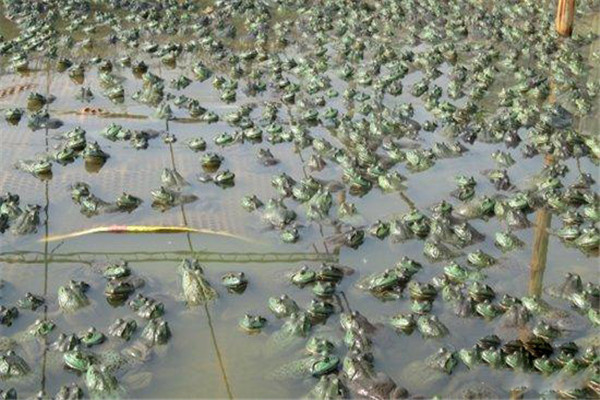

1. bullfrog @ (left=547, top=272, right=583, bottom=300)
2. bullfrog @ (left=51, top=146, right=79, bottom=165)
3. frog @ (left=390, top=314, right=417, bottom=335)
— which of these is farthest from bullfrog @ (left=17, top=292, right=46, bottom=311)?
Answer: bullfrog @ (left=547, top=272, right=583, bottom=300)

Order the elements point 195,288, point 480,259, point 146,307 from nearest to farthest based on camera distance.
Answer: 1. point 146,307
2. point 195,288
3. point 480,259

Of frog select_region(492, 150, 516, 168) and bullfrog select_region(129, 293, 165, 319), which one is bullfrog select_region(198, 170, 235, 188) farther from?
frog select_region(492, 150, 516, 168)

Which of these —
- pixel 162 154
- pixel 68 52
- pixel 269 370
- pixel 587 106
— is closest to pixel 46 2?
pixel 68 52

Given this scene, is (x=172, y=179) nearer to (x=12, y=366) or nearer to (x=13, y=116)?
(x=13, y=116)

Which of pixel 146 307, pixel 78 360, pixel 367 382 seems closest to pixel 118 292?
pixel 146 307

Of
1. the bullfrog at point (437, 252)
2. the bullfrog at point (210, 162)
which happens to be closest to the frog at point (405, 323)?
the bullfrog at point (437, 252)

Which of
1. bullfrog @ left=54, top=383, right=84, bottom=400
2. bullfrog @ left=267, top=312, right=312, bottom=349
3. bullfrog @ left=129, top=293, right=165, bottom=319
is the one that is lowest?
bullfrog @ left=267, top=312, right=312, bottom=349

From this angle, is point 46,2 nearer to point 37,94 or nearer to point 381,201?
point 37,94
